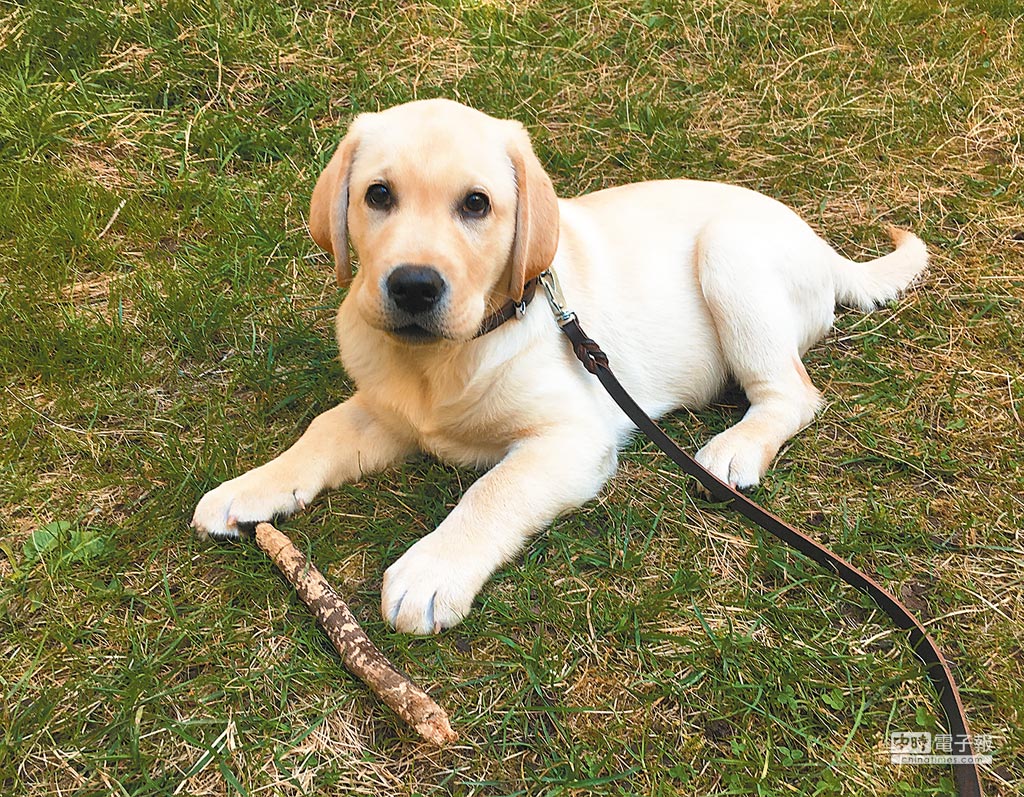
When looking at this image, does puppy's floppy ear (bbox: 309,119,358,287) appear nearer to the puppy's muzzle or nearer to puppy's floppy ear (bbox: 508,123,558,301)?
the puppy's muzzle

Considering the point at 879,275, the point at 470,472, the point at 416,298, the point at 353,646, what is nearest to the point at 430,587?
the point at 353,646

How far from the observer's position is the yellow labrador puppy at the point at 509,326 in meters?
2.71

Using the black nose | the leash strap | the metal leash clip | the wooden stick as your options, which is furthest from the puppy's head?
the wooden stick

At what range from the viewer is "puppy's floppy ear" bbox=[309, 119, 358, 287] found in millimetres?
2928

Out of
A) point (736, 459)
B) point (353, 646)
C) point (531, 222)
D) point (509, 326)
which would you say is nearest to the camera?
point (353, 646)

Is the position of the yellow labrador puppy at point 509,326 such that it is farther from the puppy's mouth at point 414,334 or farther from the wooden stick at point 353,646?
the wooden stick at point 353,646

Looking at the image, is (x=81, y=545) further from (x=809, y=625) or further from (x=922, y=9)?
(x=922, y=9)

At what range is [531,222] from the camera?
2859 mm

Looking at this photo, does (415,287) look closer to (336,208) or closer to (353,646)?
(336,208)

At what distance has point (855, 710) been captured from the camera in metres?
2.49

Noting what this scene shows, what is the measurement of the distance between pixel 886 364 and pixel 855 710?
179cm

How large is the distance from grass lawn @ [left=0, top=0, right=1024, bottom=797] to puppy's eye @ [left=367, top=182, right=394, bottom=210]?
990 mm

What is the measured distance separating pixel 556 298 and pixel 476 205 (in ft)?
1.73

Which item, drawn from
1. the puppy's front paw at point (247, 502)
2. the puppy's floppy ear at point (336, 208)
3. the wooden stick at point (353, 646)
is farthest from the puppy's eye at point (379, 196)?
the wooden stick at point (353, 646)
